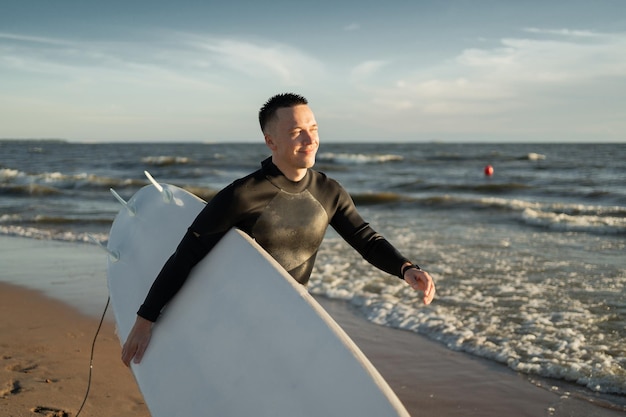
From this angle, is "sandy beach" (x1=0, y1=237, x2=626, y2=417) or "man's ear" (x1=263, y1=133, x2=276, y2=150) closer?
"man's ear" (x1=263, y1=133, x2=276, y2=150)

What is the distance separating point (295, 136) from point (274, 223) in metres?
0.35

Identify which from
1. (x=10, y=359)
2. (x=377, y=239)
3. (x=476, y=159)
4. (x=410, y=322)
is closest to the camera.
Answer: (x=377, y=239)

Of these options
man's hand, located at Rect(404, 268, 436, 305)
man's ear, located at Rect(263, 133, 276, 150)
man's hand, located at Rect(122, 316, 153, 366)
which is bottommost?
man's hand, located at Rect(122, 316, 153, 366)

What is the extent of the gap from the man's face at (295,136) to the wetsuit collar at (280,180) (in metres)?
0.05

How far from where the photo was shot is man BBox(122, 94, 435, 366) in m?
2.18

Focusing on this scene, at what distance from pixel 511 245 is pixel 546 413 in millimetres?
5300

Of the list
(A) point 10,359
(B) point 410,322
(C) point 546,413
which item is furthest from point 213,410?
(B) point 410,322

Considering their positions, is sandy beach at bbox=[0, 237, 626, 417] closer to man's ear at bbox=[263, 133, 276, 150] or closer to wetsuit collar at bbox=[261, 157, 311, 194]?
wetsuit collar at bbox=[261, 157, 311, 194]

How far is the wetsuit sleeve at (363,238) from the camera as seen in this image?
8.16ft

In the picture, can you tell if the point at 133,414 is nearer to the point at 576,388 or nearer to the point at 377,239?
the point at 377,239

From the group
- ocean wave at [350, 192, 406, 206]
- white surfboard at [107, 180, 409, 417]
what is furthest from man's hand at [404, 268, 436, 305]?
ocean wave at [350, 192, 406, 206]

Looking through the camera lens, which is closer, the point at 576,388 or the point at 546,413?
the point at 546,413

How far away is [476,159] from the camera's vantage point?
99.0 ft

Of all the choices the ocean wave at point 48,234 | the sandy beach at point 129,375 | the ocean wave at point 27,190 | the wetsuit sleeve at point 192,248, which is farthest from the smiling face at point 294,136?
the ocean wave at point 27,190
